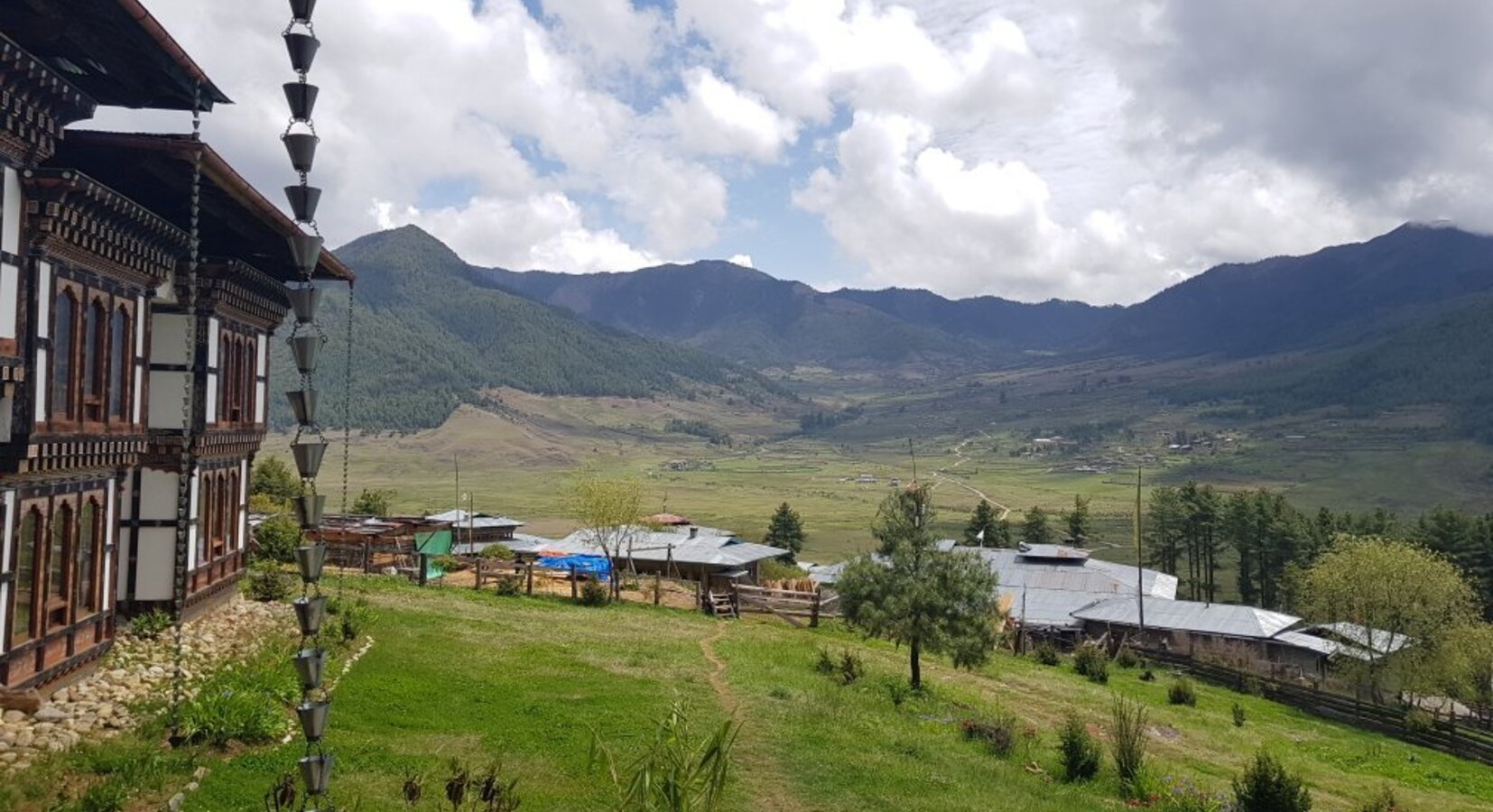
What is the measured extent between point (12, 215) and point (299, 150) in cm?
1128

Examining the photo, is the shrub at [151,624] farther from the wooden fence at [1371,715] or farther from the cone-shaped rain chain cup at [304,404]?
the wooden fence at [1371,715]

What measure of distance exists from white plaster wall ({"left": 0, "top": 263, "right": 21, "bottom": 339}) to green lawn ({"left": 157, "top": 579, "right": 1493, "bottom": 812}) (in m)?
8.13

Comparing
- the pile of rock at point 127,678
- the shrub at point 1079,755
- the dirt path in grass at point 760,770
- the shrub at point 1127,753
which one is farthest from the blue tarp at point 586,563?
the shrub at point 1127,753

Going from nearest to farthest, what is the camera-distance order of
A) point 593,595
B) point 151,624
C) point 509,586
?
point 151,624, point 593,595, point 509,586

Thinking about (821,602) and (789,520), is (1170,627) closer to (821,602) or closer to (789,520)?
(821,602)

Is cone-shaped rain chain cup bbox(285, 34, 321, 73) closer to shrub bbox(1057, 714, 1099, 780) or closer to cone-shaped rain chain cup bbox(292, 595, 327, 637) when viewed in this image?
cone-shaped rain chain cup bbox(292, 595, 327, 637)

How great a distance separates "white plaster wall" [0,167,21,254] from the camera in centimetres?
1608

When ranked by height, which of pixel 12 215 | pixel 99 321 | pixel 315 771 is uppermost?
pixel 12 215

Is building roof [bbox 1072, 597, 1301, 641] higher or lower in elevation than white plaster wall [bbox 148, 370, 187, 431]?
lower

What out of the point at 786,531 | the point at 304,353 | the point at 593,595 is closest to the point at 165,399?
the point at 304,353

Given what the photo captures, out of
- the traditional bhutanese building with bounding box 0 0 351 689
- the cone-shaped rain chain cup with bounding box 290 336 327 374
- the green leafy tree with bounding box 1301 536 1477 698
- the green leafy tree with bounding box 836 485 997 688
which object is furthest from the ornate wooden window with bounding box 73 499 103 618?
the green leafy tree with bounding box 1301 536 1477 698

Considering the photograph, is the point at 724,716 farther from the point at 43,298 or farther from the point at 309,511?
the point at 43,298

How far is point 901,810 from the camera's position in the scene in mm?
16703

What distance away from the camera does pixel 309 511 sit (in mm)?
8586
